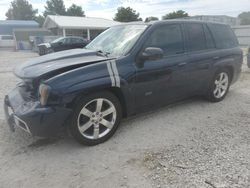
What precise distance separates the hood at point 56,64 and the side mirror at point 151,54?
1.86 ft

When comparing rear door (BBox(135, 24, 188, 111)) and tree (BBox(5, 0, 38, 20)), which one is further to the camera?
tree (BBox(5, 0, 38, 20))

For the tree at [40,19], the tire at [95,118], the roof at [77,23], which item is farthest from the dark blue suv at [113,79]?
the tree at [40,19]

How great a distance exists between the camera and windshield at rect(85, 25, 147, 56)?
3.77 metres

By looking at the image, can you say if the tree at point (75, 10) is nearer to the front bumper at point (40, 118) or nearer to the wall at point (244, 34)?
the wall at point (244, 34)

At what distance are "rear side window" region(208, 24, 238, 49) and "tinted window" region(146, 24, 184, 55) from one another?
1.14m

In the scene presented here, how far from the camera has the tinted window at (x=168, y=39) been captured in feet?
12.8

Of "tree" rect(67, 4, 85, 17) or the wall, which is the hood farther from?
"tree" rect(67, 4, 85, 17)

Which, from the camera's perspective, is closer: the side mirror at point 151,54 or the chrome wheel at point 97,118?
the chrome wheel at point 97,118

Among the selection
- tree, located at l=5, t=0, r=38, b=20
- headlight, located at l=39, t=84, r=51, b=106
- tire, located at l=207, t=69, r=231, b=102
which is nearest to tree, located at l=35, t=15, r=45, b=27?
tree, located at l=5, t=0, r=38, b=20

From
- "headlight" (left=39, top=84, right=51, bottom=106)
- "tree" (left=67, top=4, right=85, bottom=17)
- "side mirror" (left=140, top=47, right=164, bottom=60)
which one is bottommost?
"headlight" (left=39, top=84, right=51, bottom=106)

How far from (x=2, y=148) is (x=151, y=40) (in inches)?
109

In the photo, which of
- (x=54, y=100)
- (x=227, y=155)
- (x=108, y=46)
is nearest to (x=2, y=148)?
(x=54, y=100)

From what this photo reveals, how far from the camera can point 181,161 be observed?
299 cm

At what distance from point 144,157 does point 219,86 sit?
2963 millimetres
